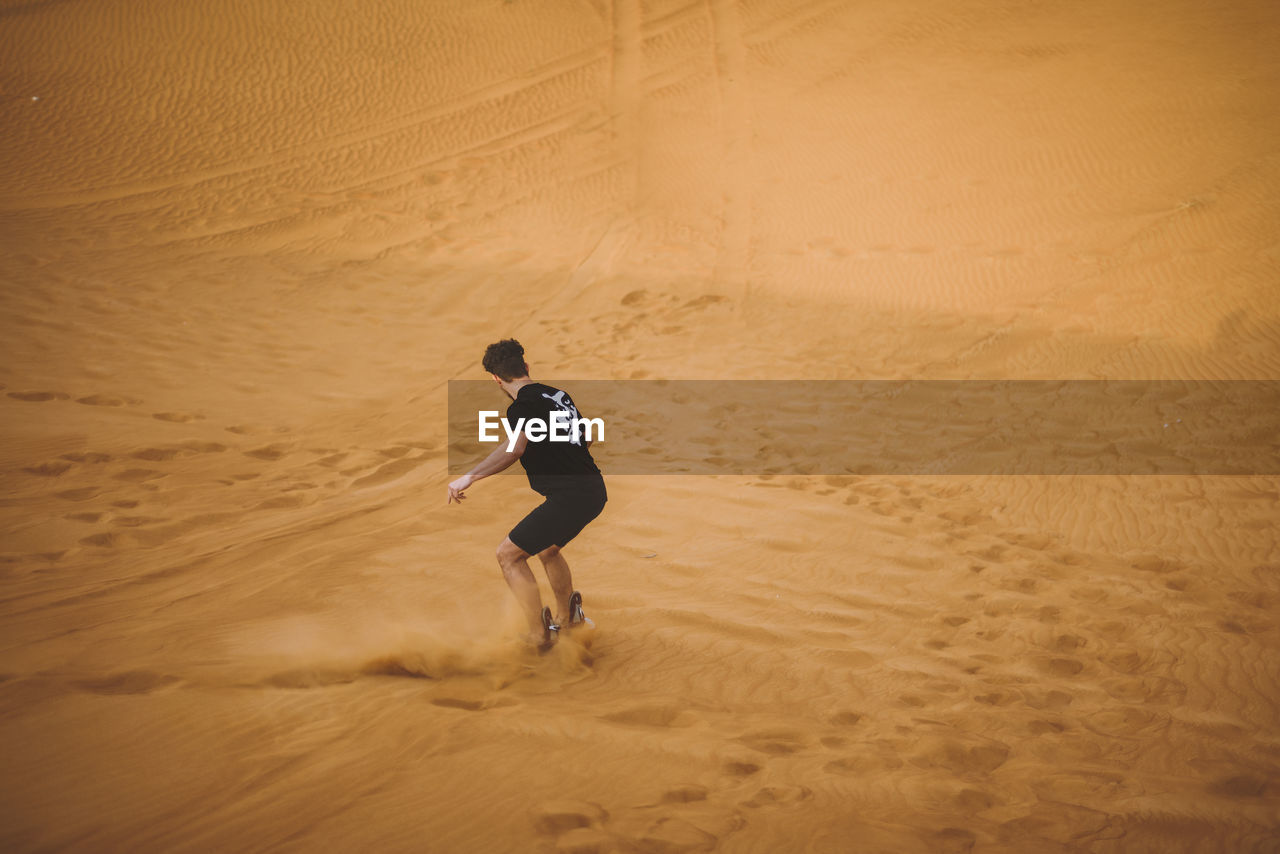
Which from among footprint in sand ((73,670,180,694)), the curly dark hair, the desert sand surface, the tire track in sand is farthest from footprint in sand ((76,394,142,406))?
the tire track in sand

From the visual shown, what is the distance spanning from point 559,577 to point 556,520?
0.42 m

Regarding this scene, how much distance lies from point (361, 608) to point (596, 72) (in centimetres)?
1344

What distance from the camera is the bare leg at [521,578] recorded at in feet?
12.5

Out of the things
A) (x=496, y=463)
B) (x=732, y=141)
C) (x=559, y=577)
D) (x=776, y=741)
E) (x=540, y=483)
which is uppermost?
(x=732, y=141)

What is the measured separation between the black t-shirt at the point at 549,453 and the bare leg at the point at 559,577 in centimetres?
34

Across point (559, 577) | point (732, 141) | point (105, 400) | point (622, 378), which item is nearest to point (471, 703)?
point (559, 577)

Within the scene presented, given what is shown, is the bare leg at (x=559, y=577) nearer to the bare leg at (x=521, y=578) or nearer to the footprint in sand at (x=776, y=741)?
the bare leg at (x=521, y=578)

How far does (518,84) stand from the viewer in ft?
50.1

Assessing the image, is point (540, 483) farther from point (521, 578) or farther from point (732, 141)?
point (732, 141)

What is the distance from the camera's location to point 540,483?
3871 millimetres

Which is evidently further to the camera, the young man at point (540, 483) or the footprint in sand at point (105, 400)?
the footprint in sand at point (105, 400)

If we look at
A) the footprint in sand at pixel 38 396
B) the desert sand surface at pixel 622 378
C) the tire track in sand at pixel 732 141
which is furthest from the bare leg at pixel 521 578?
the tire track in sand at pixel 732 141
